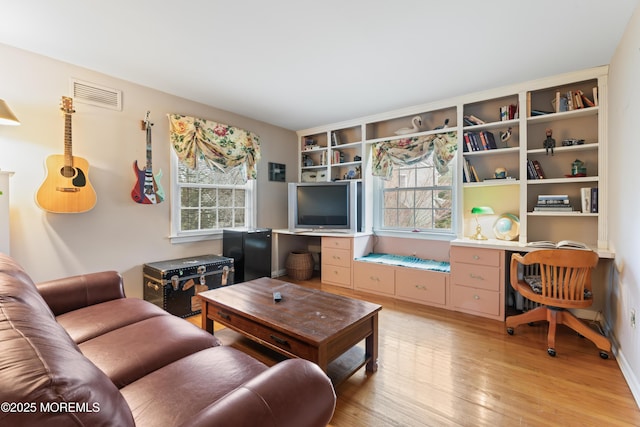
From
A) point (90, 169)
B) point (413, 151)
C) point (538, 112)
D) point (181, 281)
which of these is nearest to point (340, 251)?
point (413, 151)

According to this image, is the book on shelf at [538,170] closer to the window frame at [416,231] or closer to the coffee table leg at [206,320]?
the window frame at [416,231]

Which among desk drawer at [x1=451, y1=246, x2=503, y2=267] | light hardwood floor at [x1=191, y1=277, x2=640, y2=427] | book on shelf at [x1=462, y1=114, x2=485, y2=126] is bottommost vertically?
light hardwood floor at [x1=191, y1=277, x2=640, y2=427]

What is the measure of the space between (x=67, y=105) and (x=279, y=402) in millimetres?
2943

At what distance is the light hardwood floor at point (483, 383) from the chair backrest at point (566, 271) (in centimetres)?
43

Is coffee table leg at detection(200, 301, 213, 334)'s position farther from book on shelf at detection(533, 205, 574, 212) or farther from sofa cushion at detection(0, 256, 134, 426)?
book on shelf at detection(533, 205, 574, 212)

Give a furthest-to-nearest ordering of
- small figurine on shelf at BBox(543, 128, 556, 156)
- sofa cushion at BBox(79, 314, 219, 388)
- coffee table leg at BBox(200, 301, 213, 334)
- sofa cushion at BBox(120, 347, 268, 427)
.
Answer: small figurine on shelf at BBox(543, 128, 556, 156) < coffee table leg at BBox(200, 301, 213, 334) < sofa cushion at BBox(79, 314, 219, 388) < sofa cushion at BBox(120, 347, 268, 427)

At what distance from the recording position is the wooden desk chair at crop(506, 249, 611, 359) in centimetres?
207

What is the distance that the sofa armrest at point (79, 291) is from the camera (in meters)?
1.76

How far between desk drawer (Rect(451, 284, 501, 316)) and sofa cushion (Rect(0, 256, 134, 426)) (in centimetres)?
296

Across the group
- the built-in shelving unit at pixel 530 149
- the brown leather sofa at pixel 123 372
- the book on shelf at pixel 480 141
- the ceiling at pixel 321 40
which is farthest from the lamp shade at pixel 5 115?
the book on shelf at pixel 480 141

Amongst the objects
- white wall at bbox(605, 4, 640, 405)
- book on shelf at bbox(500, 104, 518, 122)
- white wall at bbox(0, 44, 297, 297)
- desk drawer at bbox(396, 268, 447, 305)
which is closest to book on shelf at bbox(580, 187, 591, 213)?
white wall at bbox(605, 4, 640, 405)

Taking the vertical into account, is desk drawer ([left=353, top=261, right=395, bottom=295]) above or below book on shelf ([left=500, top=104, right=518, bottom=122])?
below

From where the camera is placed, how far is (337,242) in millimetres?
3836

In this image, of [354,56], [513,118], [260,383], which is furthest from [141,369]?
[513,118]
